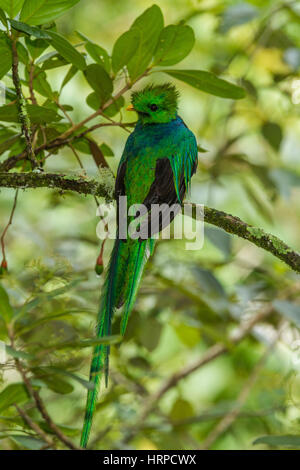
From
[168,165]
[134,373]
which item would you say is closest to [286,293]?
[134,373]

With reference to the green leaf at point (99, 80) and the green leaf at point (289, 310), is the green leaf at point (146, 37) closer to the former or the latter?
the green leaf at point (99, 80)

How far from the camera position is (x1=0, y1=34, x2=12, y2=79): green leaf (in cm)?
150

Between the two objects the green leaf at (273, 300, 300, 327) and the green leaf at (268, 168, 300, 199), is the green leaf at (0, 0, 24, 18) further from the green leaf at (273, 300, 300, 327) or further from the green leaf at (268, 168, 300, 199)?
the green leaf at (268, 168, 300, 199)

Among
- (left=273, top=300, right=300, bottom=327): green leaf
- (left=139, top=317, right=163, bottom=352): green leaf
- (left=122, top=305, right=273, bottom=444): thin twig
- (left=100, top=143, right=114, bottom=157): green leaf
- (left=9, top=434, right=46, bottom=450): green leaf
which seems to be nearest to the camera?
(left=9, top=434, right=46, bottom=450): green leaf

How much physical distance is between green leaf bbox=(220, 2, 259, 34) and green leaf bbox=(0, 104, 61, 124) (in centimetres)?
160

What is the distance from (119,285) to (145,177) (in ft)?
1.17

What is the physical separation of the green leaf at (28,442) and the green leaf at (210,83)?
1.11 metres

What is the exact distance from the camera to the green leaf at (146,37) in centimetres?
171

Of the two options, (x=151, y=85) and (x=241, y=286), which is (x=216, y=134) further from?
(x=151, y=85)

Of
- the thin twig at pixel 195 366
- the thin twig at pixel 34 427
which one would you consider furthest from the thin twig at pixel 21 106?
the thin twig at pixel 195 366

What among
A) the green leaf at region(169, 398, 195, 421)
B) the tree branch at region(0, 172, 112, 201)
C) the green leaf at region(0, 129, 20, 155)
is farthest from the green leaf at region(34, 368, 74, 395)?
the green leaf at region(169, 398, 195, 421)

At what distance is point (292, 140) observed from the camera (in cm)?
484

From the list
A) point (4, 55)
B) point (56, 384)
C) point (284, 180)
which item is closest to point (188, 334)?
point (284, 180)

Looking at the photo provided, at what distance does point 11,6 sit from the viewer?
4.83 ft
